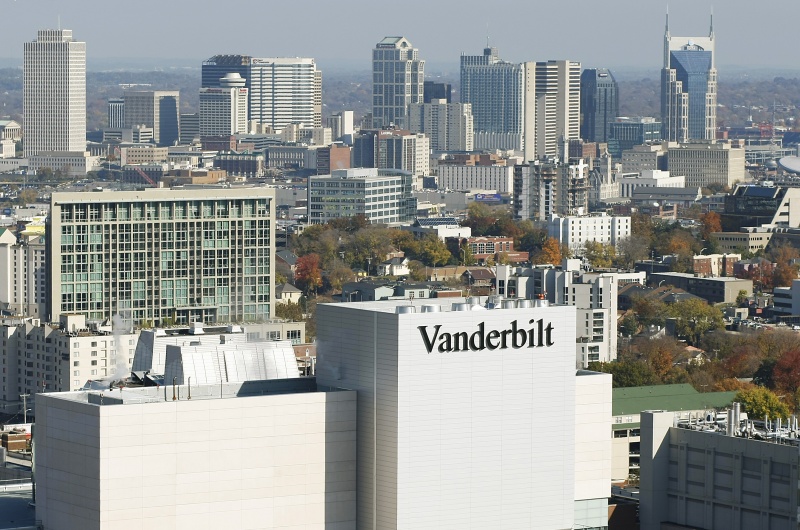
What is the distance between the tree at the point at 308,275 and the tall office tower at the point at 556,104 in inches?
4065

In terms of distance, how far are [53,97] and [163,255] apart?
12108cm

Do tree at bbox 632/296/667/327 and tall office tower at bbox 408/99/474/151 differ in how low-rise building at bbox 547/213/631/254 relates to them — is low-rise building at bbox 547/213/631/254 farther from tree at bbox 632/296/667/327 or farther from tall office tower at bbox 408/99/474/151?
tall office tower at bbox 408/99/474/151

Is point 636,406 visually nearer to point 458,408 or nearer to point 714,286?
point 458,408

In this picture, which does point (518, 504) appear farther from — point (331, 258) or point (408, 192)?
point (408, 192)

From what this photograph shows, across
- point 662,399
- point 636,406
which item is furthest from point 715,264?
point 636,406

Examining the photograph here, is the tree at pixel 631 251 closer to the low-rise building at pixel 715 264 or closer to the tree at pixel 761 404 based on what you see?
the low-rise building at pixel 715 264

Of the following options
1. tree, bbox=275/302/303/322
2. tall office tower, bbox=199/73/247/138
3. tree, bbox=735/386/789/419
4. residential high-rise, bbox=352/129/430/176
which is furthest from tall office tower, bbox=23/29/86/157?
tree, bbox=735/386/789/419

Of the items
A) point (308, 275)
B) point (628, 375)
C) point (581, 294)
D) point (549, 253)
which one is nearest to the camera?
point (628, 375)

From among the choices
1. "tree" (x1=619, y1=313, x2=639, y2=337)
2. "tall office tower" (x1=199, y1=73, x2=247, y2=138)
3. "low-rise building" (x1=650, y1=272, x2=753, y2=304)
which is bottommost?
"tree" (x1=619, y1=313, x2=639, y2=337)

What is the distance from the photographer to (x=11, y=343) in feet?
182

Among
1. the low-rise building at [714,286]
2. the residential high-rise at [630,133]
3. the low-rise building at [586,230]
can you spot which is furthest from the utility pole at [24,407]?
the residential high-rise at [630,133]

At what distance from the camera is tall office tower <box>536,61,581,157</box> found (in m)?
190

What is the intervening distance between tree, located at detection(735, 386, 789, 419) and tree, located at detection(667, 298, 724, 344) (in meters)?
22.4

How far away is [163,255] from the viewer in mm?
66500
